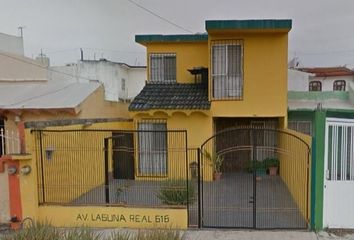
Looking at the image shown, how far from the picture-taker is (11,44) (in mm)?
20688

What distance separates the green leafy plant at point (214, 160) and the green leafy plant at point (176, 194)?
417 centimetres

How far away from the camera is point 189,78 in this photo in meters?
14.8

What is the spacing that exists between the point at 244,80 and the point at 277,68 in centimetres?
135

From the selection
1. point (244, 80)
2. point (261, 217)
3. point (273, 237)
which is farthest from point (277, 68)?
point (273, 237)

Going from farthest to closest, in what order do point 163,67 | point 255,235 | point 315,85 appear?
1. point 315,85
2. point 163,67
3. point 255,235

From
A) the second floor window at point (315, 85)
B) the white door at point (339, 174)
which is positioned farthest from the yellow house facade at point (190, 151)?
the second floor window at point (315, 85)

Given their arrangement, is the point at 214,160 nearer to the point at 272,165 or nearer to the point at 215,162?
the point at 215,162

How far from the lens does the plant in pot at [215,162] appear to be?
1259 centimetres

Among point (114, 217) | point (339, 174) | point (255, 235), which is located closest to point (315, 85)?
point (339, 174)

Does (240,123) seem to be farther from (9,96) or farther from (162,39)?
(9,96)

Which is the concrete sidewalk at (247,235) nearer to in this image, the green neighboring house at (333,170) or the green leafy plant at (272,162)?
the green neighboring house at (333,170)

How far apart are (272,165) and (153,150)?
5.20 meters

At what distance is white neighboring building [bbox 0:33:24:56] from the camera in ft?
65.6

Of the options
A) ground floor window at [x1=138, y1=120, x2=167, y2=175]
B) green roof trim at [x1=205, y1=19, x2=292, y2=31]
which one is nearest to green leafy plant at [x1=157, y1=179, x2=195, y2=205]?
ground floor window at [x1=138, y1=120, x2=167, y2=175]
